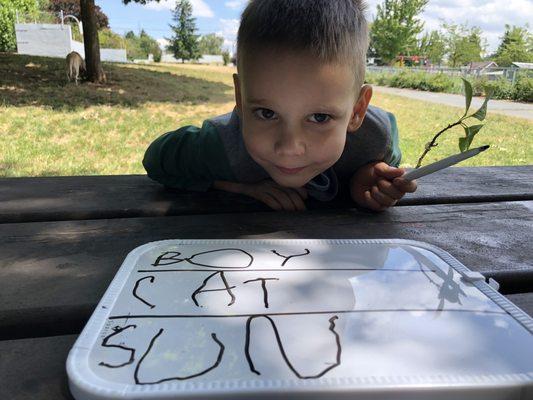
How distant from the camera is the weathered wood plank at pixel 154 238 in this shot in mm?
492

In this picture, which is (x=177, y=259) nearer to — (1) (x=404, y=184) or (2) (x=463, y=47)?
(1) (x=404, y=184)

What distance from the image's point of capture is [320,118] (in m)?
0.75

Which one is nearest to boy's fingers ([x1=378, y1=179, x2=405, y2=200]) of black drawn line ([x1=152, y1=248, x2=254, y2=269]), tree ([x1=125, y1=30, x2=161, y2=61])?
black drawn line ([x1=152, y1=248, x2=254, y2=269])

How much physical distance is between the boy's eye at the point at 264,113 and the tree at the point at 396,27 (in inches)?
653

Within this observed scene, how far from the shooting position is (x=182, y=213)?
2.76 ft

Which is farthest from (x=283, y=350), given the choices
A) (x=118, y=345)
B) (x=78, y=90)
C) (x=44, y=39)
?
(x=44, y=39)

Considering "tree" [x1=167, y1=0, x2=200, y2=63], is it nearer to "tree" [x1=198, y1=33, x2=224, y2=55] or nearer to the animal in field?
"tree" [x1=198, y1=33, x2=224, y2=55]

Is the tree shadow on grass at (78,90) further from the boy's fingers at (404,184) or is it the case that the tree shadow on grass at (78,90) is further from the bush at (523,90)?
the bush at (523,90)

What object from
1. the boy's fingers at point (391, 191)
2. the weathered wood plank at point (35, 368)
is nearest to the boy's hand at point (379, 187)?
the boy's fingers at point (391, 191)

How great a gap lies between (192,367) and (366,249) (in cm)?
32

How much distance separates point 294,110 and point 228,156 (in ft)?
0.89

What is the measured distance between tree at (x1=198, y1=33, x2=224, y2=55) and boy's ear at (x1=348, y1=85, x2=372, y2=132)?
111 ft

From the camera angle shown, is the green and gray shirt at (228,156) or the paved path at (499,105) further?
the paved path at (499,105)

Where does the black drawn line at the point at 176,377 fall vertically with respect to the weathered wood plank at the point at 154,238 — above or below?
above
